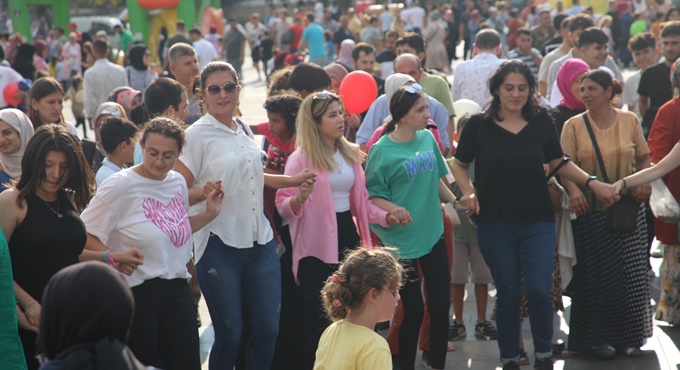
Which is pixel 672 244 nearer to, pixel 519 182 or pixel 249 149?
pixel 519 182

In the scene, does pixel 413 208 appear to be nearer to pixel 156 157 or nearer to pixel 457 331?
pixel 457 331

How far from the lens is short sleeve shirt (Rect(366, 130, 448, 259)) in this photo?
19.2 ft

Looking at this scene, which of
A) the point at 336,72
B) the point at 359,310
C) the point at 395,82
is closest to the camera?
the point at 359,310

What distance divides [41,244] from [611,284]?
3784mm

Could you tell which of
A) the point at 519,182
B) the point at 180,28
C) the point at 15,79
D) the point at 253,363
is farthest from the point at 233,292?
the point at 180,28

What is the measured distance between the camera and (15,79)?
10.7 meters

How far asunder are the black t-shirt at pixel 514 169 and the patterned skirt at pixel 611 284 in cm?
64

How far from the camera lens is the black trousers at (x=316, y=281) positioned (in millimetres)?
5648

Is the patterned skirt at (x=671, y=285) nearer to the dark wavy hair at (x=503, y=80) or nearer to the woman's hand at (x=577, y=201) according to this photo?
the woman's hand at (x=577, y=201)

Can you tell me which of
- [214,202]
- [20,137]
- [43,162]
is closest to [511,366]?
[214,202]

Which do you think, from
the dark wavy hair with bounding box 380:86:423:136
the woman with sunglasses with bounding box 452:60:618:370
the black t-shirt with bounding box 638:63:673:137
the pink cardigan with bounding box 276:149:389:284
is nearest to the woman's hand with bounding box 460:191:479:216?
the woman with sunglasses with bounding box 452:60:618:370

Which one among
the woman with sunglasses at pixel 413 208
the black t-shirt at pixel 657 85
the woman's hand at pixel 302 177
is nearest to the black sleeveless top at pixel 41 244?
the woman's hand at pixel 302 177

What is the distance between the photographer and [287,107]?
6.02 meters

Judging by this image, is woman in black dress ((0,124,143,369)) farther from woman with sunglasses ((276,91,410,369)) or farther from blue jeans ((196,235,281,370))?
woman with sunglasses ((276,91,410,369))
